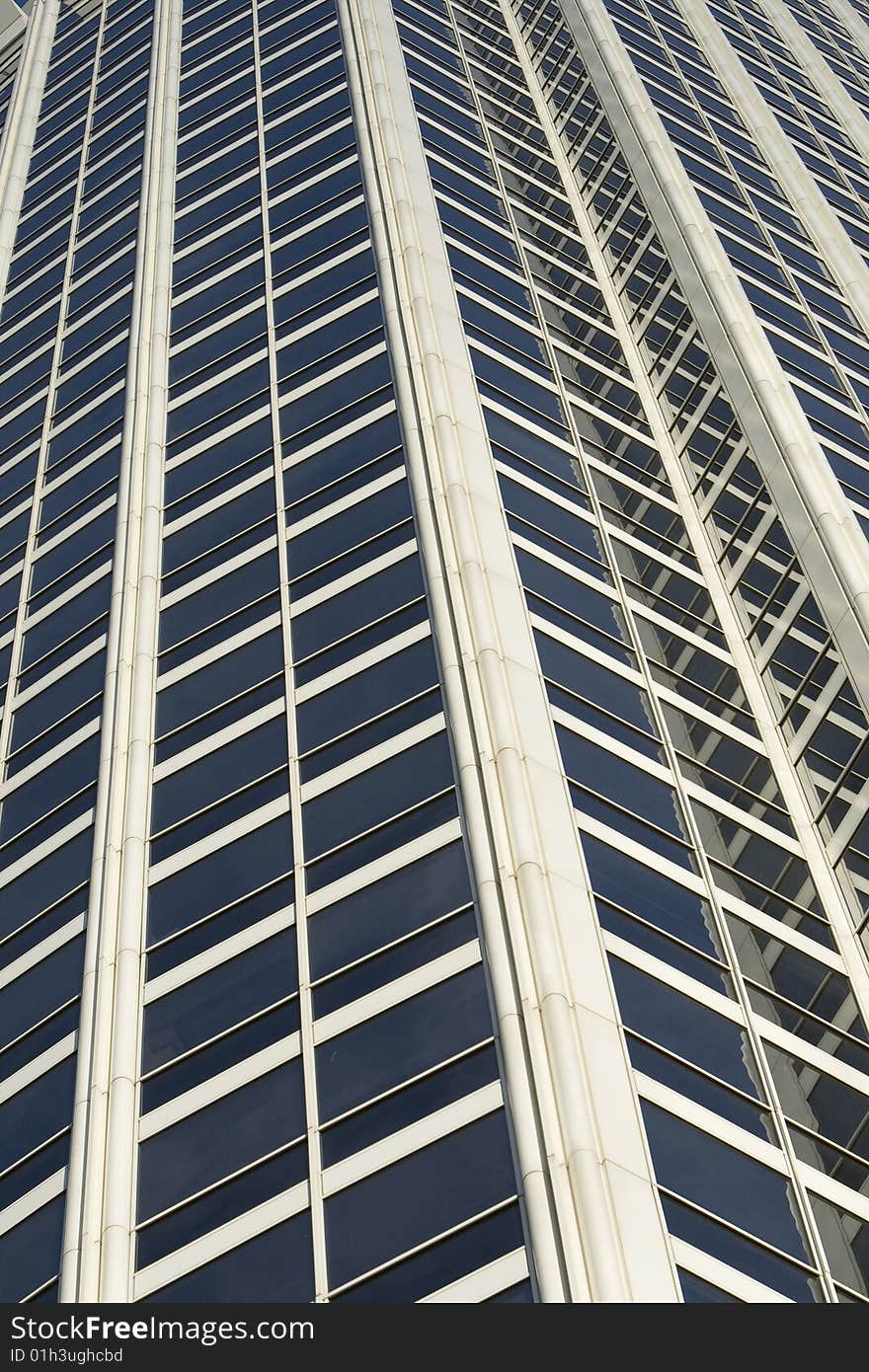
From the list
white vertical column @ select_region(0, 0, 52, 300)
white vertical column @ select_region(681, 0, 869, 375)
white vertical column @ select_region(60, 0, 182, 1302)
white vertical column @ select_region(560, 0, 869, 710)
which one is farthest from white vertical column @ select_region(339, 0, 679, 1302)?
white vertical column @ select_region(0, 0, 52, 300)

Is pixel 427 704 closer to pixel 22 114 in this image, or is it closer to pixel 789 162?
pixel 789 162

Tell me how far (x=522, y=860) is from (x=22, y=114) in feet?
167

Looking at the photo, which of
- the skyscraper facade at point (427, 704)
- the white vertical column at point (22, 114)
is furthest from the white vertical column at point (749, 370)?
the white vertical column at point (22, 114)

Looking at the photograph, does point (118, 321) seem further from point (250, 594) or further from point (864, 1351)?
point (864, 1351)

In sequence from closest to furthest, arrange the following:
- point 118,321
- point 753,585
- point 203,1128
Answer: point 203,1128 < point 753,585 < point 118,321

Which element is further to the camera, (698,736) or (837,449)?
(837,449)

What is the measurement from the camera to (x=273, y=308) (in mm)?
46031

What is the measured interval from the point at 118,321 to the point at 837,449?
19.9 m

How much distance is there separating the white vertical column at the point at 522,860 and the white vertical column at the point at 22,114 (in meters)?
22.2

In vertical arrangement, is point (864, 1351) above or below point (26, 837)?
below

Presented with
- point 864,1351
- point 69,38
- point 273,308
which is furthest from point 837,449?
point 69,38

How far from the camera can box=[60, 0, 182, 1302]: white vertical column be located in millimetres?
27359

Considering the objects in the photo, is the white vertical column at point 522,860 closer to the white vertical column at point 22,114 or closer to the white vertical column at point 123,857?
the white vertical column at point 123,857

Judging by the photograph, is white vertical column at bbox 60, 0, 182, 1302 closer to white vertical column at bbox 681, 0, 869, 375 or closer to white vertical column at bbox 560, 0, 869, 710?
white vertical column at bbox 560, 0, 869, 710
